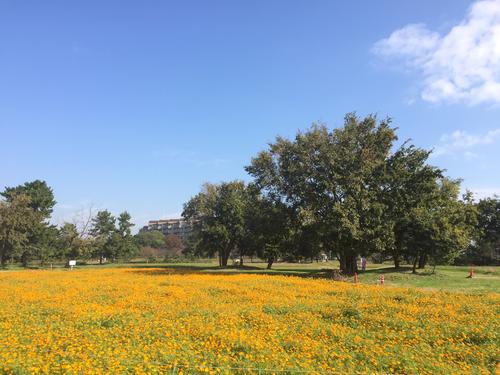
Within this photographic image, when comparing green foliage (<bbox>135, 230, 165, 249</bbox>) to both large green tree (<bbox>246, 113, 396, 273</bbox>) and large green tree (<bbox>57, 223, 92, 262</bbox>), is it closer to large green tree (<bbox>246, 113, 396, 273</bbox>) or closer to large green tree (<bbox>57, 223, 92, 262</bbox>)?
large green tree (<bbox>57, 223, 92, 262</bbox>)

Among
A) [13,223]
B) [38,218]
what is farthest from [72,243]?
[13,223]

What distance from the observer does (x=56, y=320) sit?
14.2m

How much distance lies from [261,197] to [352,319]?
1140 inches

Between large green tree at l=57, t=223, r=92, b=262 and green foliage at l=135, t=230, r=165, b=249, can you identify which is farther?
green foliage at l=135, t=230, r=165, b=249

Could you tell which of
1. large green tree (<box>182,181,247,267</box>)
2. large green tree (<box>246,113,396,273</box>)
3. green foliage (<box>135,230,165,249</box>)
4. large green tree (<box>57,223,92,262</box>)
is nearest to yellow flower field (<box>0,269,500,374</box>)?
large green tree (<box>246,113,396,273</box>)

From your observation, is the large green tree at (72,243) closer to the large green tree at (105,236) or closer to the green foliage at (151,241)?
the large green tree at (105,236)

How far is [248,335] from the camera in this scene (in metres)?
11.9

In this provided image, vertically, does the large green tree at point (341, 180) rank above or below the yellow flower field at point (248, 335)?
above

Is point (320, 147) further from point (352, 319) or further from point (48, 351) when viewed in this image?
point (48, 351)

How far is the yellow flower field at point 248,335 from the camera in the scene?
30.0ft

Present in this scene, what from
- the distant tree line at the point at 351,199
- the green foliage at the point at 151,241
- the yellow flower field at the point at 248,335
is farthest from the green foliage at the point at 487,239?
the green foliage at the point at 151,241

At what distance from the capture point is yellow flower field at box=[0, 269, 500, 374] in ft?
30.0

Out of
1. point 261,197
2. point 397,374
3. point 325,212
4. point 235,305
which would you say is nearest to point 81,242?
point 261,197

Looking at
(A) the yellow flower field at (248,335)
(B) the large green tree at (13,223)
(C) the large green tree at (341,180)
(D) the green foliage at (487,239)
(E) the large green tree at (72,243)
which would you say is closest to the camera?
(A) the yellow flower field at (248,335)
